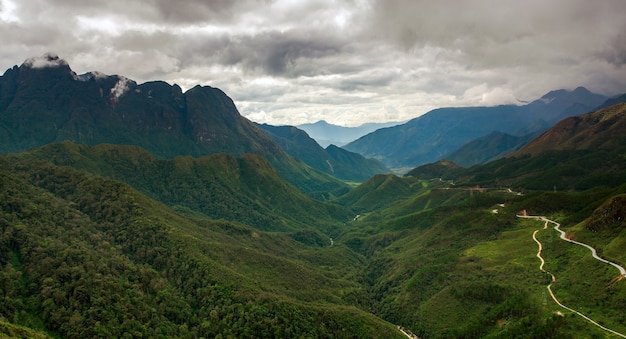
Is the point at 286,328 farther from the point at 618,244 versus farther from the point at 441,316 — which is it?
the point at 618,244

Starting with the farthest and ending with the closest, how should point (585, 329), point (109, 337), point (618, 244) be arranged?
point (618, 244) → point (109, 337) → point (585, 329)

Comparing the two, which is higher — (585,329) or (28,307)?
(28,307)

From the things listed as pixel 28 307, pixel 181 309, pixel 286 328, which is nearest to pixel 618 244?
pixel 286 328

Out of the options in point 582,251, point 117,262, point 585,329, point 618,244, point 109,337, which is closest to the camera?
point 585,329

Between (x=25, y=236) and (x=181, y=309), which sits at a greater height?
(x=25, y=236)

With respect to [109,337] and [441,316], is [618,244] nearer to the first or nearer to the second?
[441,316]

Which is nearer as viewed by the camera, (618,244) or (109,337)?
(109,337)

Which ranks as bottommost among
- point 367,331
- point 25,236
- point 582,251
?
point 367,331

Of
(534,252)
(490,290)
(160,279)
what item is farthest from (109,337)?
(534,252)

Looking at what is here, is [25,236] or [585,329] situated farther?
[25,236]
